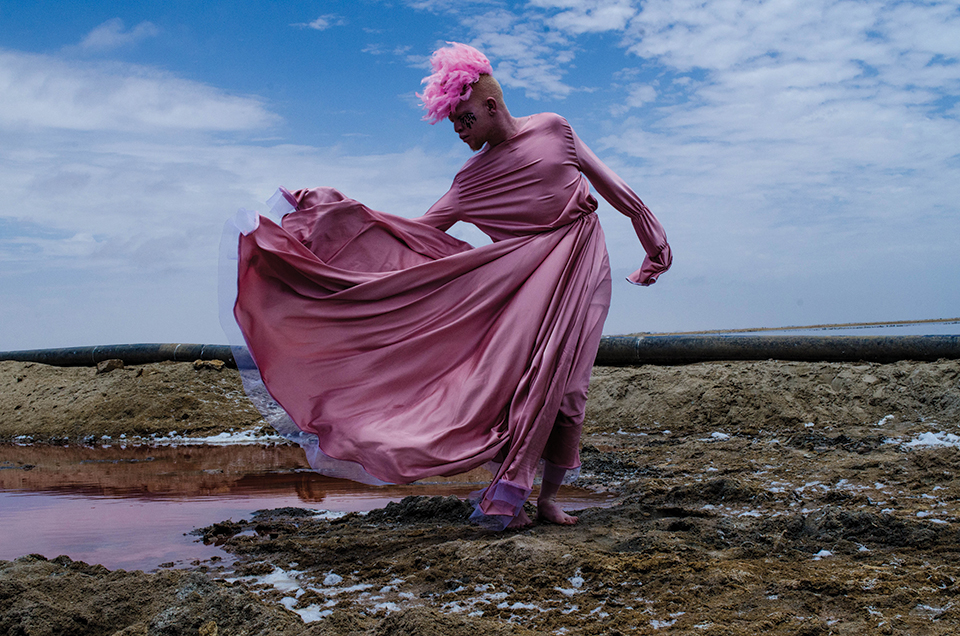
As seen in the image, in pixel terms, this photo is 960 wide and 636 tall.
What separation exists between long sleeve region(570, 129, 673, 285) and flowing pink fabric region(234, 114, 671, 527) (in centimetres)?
1

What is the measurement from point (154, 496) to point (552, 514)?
104 inches

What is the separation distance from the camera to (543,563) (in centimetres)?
280

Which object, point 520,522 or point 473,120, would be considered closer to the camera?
point 520,522

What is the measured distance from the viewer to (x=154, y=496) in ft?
15.8

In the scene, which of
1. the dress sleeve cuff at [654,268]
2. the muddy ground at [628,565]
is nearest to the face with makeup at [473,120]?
the dress sleeve cuff at [654,268]

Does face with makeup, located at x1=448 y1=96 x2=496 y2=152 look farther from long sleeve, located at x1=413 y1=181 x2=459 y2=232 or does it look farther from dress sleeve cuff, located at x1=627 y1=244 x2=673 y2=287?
dress sleeve cuff, located at x1=627 y1=244 x2=673 y2=287

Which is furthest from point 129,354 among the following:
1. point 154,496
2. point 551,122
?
point 551,122

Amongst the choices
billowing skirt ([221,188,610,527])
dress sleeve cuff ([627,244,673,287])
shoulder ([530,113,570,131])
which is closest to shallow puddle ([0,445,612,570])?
billowing skirt ([221,188,610,527])

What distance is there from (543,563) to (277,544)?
4.20 feet

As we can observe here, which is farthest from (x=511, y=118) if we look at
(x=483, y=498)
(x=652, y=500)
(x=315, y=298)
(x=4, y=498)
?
(x=4, y=498)

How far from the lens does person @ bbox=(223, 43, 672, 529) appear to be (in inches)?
133

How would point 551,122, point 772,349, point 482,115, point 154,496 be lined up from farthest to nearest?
point 772,349 → point 154,496 → point 551,122 → point 482,115

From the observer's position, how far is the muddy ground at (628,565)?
225cm

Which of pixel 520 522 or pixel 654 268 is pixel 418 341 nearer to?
pixel 520 522
